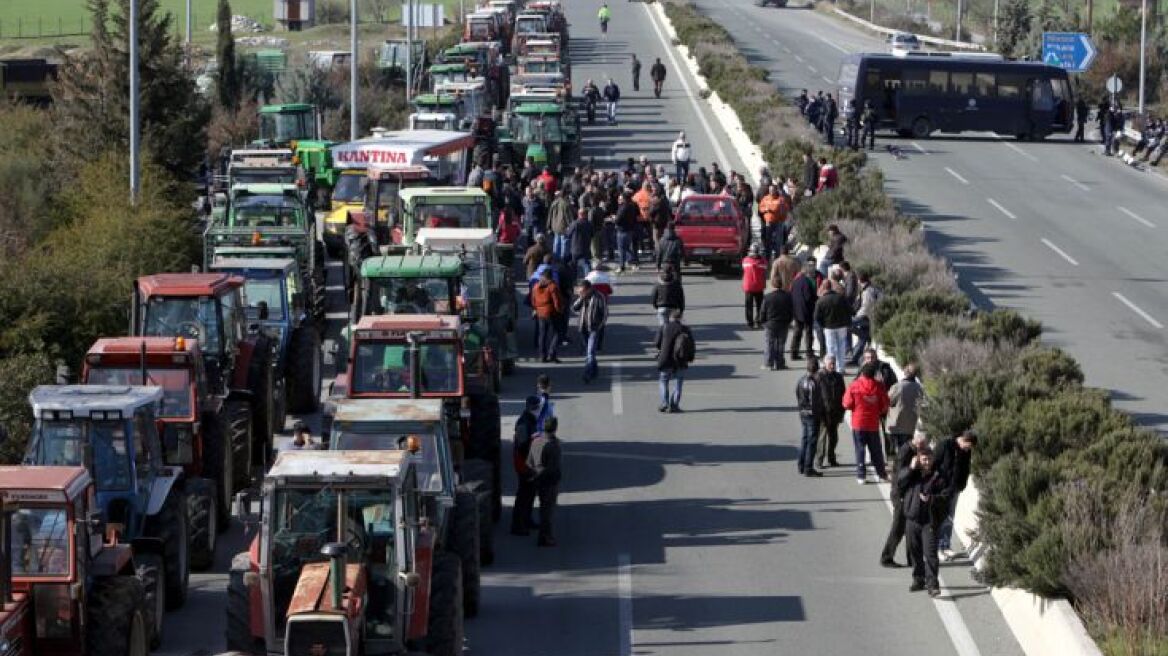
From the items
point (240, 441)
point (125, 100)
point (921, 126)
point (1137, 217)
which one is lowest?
point (240, 441)

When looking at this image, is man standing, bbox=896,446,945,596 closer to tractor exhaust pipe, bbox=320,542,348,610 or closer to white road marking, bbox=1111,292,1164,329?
tractor exhaust pipe, bbox=320,542,348,610

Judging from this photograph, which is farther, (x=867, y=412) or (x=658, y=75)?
(x=658, y=75)

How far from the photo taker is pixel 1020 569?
1791 centimetres

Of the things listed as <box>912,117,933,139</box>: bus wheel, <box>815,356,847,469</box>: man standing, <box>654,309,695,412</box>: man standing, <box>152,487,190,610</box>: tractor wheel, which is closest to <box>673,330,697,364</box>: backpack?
<box>654,309,695,412</box>: man standing

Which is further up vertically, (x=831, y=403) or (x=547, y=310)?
(x=547, y=310)

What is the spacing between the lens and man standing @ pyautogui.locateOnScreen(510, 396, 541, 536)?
2103 cm

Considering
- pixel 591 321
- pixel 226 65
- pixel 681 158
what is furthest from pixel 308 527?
pixel 226 65

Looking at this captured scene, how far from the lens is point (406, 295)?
25922mm

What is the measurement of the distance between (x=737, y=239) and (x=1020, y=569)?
21.1 metres

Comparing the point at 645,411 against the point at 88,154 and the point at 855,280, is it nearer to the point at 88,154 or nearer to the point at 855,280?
the point at 855,280

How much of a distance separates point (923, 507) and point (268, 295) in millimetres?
10705

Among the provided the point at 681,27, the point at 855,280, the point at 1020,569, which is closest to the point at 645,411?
the point at 855,280

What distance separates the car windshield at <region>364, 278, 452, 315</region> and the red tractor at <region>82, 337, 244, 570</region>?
486cm

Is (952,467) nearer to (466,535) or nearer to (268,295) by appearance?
(466,535)
